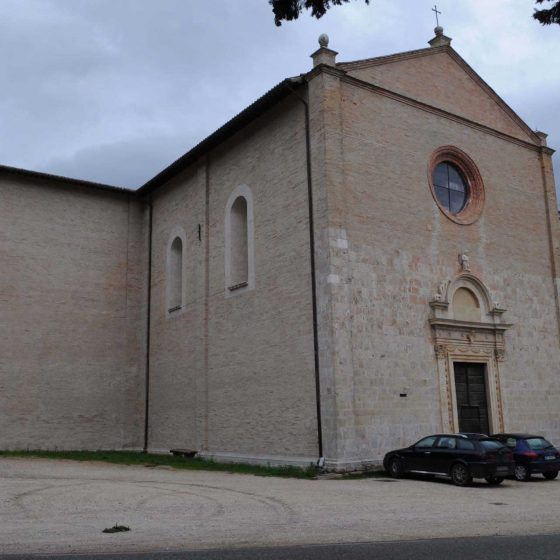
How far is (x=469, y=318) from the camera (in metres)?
20.4

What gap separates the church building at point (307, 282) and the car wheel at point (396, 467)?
0.66 metres

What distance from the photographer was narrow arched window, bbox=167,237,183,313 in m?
25.5

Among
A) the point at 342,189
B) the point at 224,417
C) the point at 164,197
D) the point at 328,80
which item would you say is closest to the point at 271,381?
the point at 224,417

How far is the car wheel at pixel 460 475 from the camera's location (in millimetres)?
14625

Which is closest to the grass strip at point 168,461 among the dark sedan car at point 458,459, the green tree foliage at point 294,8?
the dark sedan car at point 458,459

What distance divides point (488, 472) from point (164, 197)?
1729cm


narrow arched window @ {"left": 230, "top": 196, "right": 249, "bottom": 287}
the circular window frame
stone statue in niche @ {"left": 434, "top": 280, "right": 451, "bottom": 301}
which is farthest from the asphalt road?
narrow arched window @ {"left": 230, "top": 196, "right": 249, "bottom": 287}

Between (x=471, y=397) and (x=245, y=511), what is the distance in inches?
442

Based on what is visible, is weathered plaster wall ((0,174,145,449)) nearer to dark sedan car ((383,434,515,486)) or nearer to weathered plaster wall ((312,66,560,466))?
weathered plaster wall ((312,66,560,466))

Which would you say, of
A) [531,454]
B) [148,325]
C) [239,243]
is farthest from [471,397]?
[148,325]

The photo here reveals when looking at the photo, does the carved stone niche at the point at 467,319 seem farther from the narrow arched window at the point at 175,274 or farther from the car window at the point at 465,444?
the narrow arched window at the point at 175,274

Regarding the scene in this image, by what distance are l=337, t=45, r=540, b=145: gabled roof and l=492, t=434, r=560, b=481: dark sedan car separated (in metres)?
11.2

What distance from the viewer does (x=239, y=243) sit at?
22.1 metres

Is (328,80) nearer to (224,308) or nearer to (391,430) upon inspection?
(224,308)
